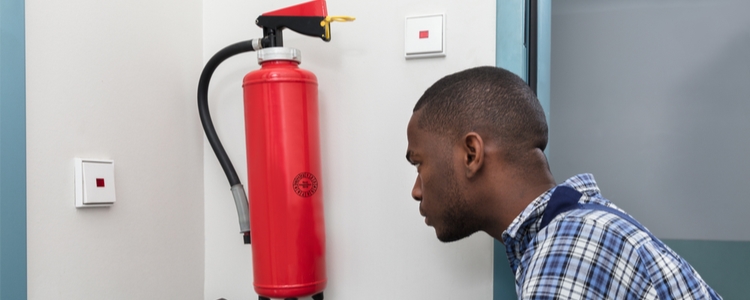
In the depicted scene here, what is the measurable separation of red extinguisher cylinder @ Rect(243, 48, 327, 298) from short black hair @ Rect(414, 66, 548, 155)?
0.27 m

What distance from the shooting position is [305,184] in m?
1.15

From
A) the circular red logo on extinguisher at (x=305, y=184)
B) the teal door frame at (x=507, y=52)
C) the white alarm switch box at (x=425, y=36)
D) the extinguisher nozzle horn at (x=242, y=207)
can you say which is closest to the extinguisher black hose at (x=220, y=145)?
the extinguisher nozzle horn at (x=242, y=207)

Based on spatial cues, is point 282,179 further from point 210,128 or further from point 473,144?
point 473,144

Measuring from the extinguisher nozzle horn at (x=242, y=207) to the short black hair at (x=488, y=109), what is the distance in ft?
1.44

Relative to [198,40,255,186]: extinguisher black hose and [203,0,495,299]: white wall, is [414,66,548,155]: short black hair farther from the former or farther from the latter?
[198,40,255,186]: extinguisher black hose

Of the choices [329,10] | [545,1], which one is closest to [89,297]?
[329,10]

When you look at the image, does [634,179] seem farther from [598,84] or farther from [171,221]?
[171,221]

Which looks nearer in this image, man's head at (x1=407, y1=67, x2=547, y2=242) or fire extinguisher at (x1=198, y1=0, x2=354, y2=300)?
man's head at (x1=407, y1=67, x2=547, y2=242)

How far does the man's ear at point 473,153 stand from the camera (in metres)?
0.90

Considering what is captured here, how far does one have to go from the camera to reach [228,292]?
1.35 meters

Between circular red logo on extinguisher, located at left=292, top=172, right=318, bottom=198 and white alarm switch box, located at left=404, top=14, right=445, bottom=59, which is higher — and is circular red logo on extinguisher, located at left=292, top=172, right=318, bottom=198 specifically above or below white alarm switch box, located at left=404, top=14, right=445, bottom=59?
below

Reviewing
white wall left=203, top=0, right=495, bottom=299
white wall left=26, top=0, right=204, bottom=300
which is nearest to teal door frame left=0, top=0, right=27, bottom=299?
white wall left=26, top=0, right=204, bottom=300

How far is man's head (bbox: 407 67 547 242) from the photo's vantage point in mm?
906

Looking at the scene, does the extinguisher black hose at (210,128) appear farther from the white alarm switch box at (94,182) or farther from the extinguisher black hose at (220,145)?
the white alarm switch box at (94,182)
